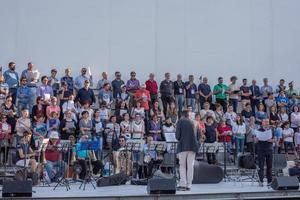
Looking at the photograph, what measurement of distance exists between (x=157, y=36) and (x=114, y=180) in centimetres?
1049

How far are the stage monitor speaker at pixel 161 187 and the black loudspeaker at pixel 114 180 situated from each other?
289 cm

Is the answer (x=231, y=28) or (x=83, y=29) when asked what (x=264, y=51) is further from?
(x=83, y=29)

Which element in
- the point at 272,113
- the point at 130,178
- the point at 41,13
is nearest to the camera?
the point at 130,178

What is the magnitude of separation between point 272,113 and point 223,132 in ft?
9.90

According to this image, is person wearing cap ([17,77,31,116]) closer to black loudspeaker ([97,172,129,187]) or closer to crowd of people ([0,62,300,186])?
crowd of people ([0,62,300,186])

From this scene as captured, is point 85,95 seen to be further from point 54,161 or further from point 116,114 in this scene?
point 54,161

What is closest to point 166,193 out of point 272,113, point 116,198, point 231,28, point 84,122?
point 116,198

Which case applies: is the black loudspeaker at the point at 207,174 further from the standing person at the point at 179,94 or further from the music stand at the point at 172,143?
the standing person at the point at 179,94

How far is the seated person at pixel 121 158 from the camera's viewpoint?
17.5 meters

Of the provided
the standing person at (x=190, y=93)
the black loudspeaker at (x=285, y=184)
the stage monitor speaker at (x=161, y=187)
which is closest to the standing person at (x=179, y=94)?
the standing person at (x=190, y=93)

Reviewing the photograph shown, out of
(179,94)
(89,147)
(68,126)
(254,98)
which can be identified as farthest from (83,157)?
(254,98)

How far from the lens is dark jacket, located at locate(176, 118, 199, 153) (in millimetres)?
14328

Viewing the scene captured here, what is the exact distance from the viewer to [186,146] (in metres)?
14.3

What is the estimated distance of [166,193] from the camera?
1319cm
